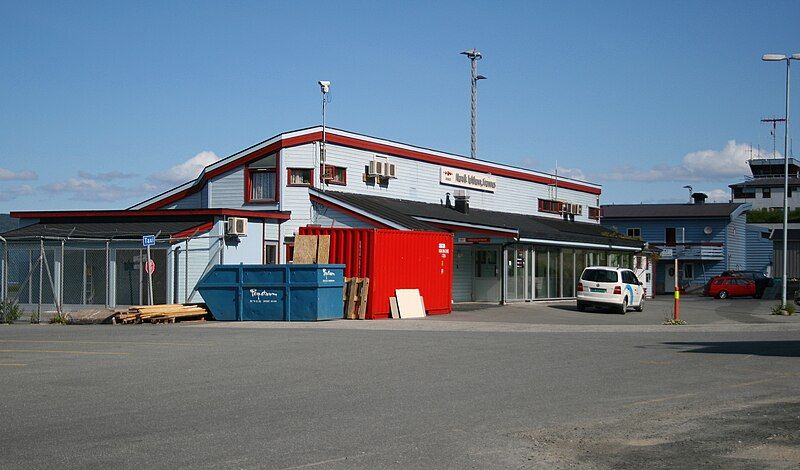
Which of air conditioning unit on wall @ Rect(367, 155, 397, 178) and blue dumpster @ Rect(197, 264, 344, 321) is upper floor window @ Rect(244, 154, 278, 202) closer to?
air conditioning unit on wall @ Rect(367, 155, 397, 178)

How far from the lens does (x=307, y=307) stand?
92.8 feet

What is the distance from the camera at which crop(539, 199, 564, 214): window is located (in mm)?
53875

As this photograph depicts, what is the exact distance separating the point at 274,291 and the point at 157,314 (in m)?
3.44

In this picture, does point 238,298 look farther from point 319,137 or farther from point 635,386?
point 635,386

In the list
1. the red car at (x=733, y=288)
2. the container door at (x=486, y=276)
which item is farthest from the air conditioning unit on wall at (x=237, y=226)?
the red car at (x=733, y=288)

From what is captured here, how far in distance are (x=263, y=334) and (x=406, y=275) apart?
8.69 m

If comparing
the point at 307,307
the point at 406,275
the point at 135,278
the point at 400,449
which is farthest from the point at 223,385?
the point at 135,278

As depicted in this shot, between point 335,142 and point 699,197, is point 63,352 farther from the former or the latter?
point 699,197

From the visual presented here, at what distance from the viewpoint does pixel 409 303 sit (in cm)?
3098

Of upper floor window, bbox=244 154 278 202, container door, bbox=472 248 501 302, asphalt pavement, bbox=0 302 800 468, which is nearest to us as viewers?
asphalt pavement, bbox=0 302 800 468

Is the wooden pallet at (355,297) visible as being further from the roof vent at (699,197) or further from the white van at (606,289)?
the roof vent at (699,197)

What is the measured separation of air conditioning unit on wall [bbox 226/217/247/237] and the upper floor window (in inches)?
192

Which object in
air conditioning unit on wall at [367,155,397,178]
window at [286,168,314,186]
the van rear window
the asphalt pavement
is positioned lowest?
the asphalt pavement

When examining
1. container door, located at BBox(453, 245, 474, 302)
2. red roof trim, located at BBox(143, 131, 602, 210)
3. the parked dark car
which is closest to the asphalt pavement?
red roof trim, located at BBox(143, 131, 602, 210)
